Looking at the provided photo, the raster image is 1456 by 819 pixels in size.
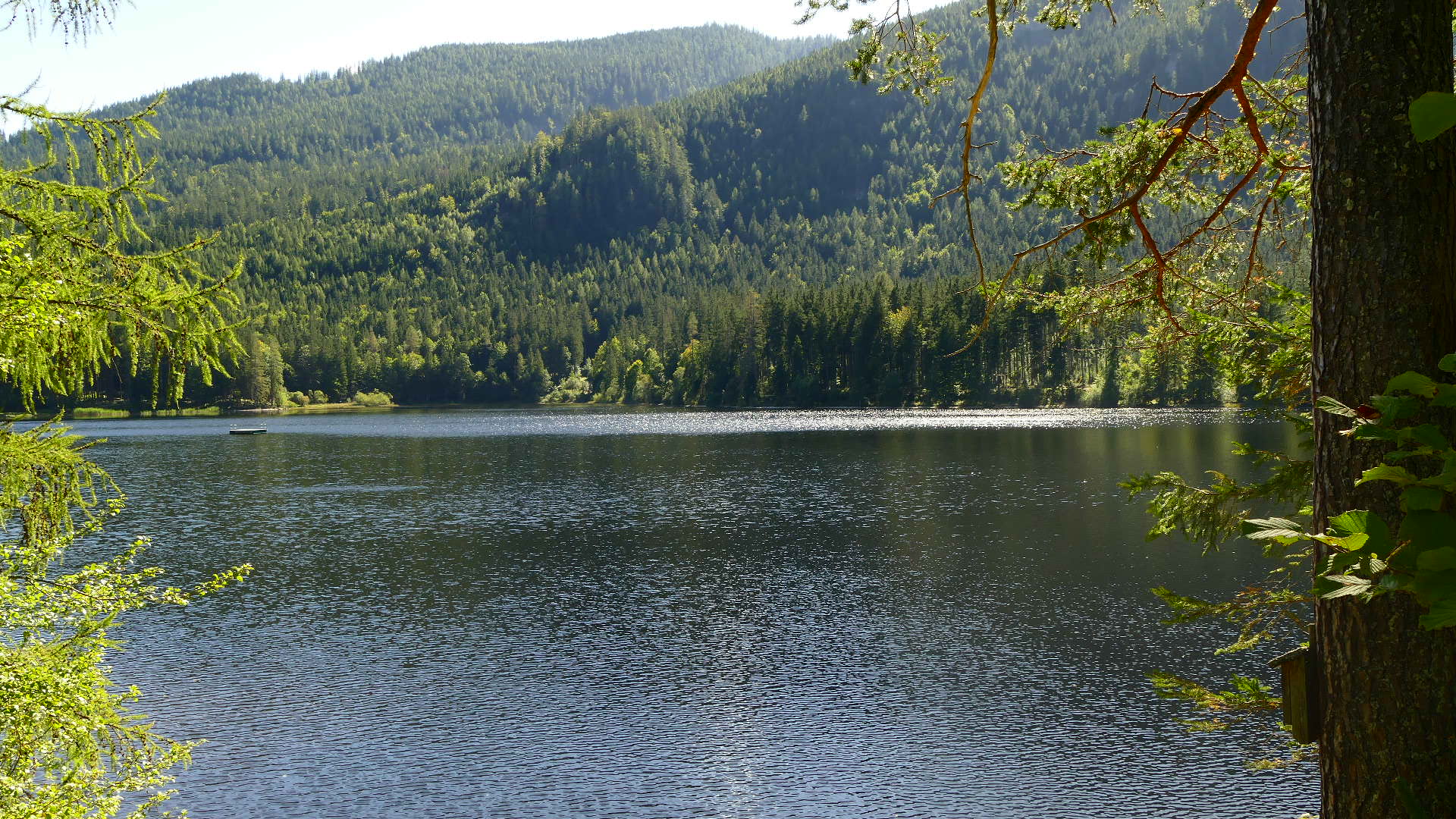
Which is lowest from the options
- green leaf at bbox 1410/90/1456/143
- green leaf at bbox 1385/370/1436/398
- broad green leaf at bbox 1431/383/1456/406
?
broad green leaf at bbox 1431/383/1456/406

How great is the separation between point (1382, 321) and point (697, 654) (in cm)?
2228

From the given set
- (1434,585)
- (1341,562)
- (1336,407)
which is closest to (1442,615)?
(1434,585)

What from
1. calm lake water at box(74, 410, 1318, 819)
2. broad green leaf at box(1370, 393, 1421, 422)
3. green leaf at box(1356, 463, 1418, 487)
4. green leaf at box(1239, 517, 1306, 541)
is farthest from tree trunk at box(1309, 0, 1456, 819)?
calm lake water at box(74, 410, 1318, 819)

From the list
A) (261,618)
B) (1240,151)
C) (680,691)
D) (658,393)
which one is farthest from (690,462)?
(658,393)

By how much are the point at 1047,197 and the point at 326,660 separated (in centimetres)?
2188

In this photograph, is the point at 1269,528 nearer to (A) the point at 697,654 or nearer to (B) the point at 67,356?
(B) the point at 67,356

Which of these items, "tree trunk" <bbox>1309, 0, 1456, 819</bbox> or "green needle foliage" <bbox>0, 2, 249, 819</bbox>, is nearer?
"tree trunk" <bbox>1309, 0, 1456, 819</bbox>

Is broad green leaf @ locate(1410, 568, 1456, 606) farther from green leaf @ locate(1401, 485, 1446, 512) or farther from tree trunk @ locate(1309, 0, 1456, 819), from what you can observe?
tree trunk @ locate(1309, 0, 1456, 819)

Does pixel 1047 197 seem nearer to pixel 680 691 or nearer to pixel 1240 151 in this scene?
pixel 1240 151

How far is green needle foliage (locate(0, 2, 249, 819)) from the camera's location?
281 inches

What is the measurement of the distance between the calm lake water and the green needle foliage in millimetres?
9690

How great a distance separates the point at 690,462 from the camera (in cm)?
6812

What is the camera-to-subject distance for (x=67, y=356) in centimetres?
762

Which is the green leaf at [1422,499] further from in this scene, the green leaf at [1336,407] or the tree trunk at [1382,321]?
the tree trunk at [1382,321]
